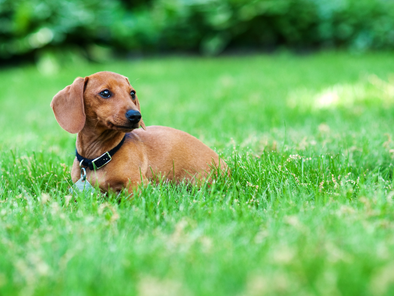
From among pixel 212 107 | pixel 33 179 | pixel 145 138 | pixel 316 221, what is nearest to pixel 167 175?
pixel 145 138

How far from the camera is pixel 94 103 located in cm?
266

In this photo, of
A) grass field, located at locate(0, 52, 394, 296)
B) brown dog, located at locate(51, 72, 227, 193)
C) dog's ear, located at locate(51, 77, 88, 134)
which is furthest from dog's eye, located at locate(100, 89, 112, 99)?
grass field, located at locate(0, 52, 394, 296)

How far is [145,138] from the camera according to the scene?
2893 mm

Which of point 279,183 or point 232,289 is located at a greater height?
point 232,289

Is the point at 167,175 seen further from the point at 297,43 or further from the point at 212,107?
the point at 297,43

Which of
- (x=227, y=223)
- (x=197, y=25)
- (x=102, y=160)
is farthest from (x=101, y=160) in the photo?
(x=197, y=25)

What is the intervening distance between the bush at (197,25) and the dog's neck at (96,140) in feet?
28.2

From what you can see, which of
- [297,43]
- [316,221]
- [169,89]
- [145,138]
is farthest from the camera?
[297,43]

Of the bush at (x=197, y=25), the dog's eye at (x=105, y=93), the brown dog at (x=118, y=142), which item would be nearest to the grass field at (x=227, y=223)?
the brown dog at (x=118, y=142)

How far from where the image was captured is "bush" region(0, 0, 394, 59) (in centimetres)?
1055

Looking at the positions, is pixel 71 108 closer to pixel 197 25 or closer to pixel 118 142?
pixel 118 142

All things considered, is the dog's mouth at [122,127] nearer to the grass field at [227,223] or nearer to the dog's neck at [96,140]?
the dog's neck at [96,140]

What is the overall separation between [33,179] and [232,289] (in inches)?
75.5

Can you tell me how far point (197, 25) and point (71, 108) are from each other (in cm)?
928
